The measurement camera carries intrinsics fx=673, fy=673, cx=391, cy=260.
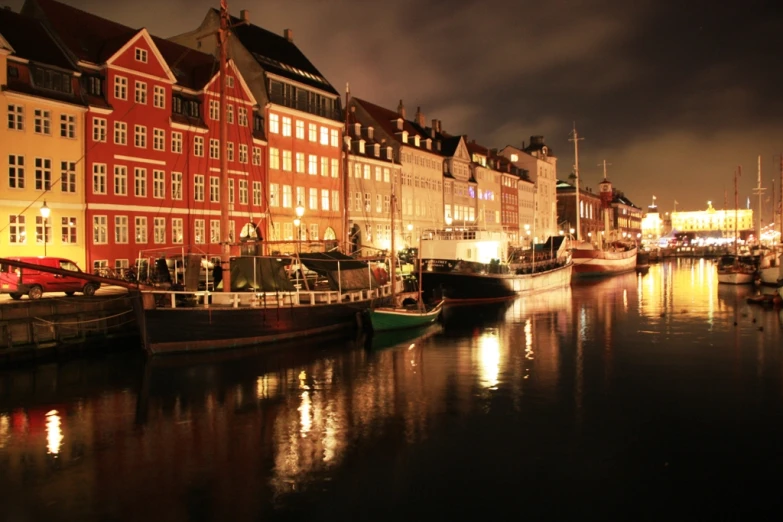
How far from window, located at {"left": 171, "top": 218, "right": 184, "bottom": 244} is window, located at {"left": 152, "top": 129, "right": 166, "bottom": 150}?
174 inches

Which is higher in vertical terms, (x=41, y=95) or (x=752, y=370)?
(x=41, y=95)

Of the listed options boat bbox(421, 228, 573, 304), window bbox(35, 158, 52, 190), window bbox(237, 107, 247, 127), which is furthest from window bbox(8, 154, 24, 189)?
boat bbox(421, 228, 573, 304)

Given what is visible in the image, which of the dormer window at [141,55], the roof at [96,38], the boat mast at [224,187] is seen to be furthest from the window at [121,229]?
the boat mast at [224,187]

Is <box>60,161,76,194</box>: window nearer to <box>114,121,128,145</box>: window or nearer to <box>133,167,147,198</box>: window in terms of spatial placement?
<box>114,121,128,145</box>: window

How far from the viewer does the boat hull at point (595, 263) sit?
7801cm

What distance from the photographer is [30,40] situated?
34.8 meters

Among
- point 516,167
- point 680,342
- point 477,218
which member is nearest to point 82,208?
point 680,342

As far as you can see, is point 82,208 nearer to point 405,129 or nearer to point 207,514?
point 207,514

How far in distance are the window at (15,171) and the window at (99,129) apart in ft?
13.8

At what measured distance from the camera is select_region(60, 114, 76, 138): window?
34.8 m

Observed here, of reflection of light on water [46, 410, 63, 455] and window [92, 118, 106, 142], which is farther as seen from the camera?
window [92, 118, 106, 142]

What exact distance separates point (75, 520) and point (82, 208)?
2828 cm

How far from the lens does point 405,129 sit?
7106 centimetres

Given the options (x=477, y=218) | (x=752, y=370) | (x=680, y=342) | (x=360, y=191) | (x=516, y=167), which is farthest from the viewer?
(x=516, y=167)
